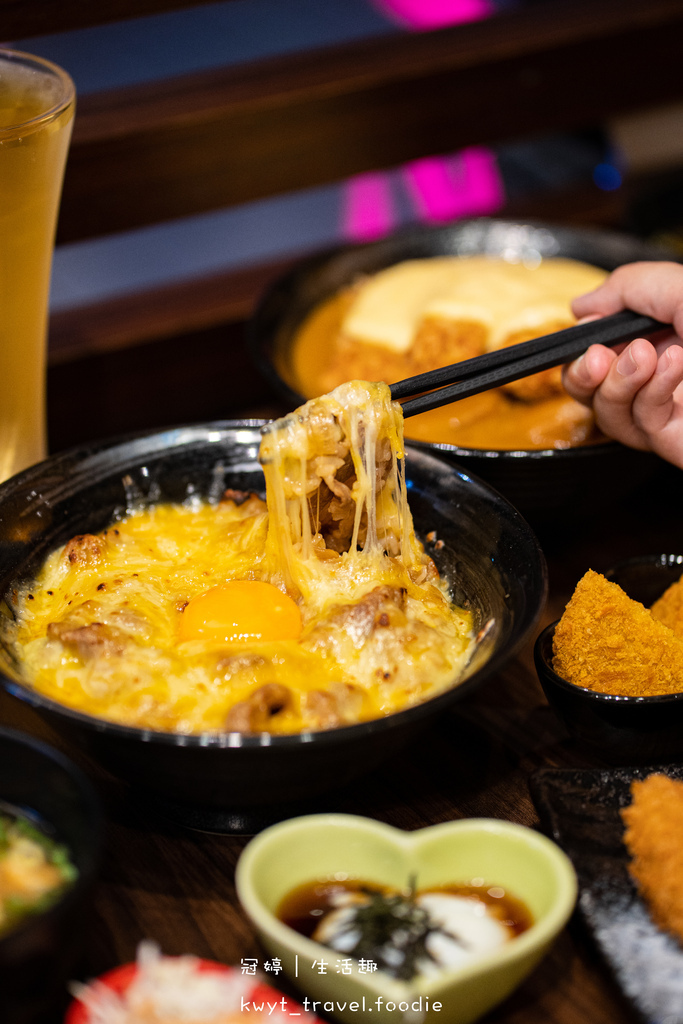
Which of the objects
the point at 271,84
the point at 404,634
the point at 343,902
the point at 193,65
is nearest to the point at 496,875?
the point at 343,902

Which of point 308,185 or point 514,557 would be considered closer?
point 514,557

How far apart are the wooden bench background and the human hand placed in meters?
1.45

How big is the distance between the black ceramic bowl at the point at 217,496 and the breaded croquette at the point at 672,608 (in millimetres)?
385

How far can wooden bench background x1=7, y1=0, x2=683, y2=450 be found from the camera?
10.0ft

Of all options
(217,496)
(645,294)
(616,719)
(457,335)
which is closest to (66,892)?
(616,719)

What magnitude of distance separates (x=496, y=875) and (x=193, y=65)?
356cm

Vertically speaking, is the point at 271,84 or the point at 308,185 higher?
the point at 271,84

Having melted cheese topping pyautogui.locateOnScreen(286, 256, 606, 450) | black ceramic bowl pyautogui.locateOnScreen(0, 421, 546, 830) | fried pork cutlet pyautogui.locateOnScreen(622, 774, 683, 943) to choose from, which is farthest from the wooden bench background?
fried pork cutlet pyautogui.locateOnScreen(622, 774, 683, 943)

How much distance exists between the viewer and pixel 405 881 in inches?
53.0

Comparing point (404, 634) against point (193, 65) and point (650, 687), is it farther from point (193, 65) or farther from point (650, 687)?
point (193, 65)

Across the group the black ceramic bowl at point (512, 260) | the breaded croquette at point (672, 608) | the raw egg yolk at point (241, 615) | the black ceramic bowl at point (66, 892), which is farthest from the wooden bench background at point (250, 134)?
the black ceramic bowl at point (66, 892)

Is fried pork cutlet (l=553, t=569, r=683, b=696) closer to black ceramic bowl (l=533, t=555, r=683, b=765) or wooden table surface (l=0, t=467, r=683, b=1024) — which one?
black ceramic bowl (l=533, t=555, r=683, b=765)

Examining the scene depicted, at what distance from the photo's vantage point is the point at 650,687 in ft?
5.66

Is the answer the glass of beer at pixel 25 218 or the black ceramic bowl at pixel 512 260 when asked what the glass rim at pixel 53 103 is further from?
the black ceramic bowl at pixel 512 260
